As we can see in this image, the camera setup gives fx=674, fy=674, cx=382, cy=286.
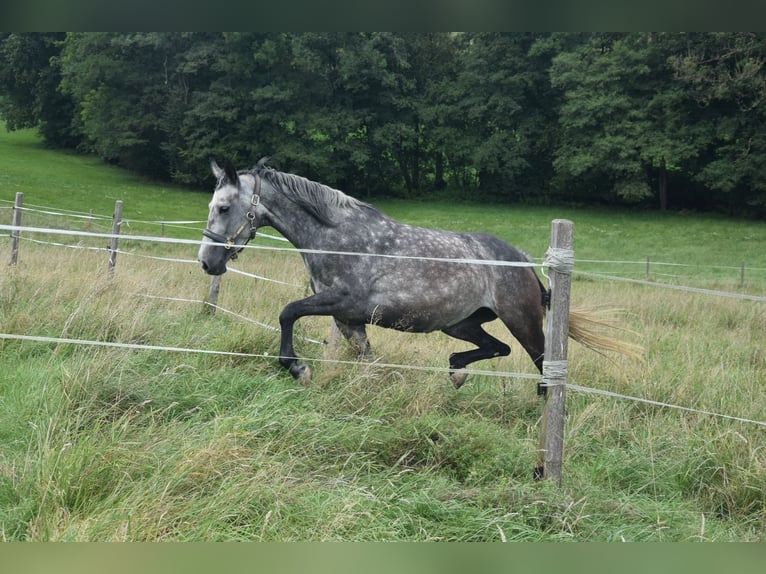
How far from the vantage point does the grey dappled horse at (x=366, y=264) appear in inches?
205

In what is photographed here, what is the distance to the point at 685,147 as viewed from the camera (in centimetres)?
3606

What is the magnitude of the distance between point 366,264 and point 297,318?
0.68 metres

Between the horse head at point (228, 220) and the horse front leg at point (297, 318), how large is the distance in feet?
2.00

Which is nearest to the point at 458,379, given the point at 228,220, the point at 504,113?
the point at 228,220

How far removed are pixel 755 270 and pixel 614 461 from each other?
850 inches

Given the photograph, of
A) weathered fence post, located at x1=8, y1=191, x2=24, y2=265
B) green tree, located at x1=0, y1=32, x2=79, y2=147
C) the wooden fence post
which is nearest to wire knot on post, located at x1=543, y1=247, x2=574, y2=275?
the wooden fence post

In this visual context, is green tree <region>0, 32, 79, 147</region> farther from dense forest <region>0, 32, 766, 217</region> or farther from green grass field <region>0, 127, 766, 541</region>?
green grass field <region>0, 127, 766, 541</region>

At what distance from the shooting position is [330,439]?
3898 millimetres

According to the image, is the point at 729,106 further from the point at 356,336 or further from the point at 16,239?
the point at 356,336

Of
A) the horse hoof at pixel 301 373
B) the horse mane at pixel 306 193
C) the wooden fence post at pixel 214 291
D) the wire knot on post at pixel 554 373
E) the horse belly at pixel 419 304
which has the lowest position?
the horse hoof at pixel 301 373

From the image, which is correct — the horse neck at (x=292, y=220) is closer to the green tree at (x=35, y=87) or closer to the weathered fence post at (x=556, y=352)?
the weathered fence post at (x=556, y=352)

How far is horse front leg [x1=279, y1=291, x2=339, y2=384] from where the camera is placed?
491 centimetres

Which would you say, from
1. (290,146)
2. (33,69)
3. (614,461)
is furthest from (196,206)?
(614,461)

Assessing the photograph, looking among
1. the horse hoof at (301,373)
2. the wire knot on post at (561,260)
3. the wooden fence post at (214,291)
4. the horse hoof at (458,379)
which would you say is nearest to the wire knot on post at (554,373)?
the wire knot on post at (561,260)
